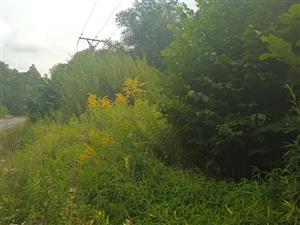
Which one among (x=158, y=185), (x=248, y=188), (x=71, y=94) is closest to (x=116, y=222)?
(x=158, y=185)

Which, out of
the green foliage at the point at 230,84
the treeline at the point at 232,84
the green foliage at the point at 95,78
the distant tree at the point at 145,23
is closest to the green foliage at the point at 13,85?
the distant tree at the point at 145,23

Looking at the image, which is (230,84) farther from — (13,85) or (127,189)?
(13,85)

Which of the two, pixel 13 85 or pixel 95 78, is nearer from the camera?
pixel 95 78

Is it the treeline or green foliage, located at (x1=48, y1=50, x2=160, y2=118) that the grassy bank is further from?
green foliage, located at (x1=48, y1=50, x2=160, y2=118)

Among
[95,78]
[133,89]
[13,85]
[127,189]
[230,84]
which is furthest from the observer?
[13,85]

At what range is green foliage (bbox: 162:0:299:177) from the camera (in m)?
4.18

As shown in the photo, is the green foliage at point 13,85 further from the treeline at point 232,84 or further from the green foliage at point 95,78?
the treeline at point 232,84

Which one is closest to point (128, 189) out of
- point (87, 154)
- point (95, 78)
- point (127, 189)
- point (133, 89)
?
point (127, 189)

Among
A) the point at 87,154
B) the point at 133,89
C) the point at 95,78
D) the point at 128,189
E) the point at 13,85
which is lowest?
the point at 128,189

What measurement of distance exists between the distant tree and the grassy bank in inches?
828

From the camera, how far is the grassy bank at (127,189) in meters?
3.85

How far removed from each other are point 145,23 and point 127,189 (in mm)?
26633

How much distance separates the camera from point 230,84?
14.3 feet

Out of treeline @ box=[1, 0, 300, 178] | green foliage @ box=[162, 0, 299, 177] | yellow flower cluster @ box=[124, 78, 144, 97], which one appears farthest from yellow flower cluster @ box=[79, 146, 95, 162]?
yellow flower cluster @ box=[124, 78, 144, 97]
